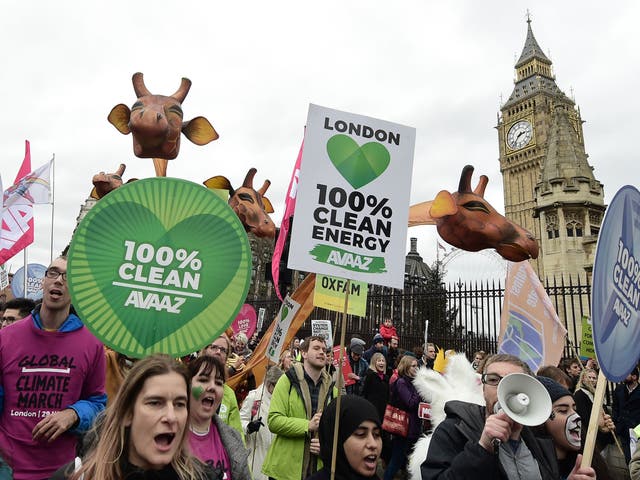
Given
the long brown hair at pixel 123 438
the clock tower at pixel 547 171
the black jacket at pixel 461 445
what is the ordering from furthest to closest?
the clock tower at pixel 547 171
the black jacket at pixel 461 445
the long brown hair at pixel 123 438

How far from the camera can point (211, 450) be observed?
2410 millimetres

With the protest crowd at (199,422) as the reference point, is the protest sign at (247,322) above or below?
above

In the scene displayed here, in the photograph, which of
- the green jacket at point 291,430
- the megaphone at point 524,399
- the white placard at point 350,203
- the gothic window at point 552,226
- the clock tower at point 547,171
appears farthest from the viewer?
the gothic window at point 552,226

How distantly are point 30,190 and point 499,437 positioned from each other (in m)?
9.81

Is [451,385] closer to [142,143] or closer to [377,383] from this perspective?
[377,383]

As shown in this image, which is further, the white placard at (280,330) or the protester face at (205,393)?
the white placard at (280,330)

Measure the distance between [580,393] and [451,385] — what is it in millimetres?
1787

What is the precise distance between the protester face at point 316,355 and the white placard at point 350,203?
926 mm

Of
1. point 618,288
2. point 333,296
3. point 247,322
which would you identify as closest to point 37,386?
point 618,288

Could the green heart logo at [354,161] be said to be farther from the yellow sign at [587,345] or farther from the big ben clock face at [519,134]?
the big ben clock face at [519,134]

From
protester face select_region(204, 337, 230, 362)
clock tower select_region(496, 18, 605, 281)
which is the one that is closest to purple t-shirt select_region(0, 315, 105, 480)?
protester face select_region(204, 337, 230, 362)

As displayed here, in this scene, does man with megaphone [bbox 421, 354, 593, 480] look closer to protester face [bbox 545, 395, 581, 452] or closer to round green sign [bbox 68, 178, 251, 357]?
protester face [bbox 545, 395, 581, 452]

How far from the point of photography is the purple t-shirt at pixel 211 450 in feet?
7.73

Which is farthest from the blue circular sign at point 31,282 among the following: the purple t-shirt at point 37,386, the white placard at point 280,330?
the purple t-shirt at point 37,386
